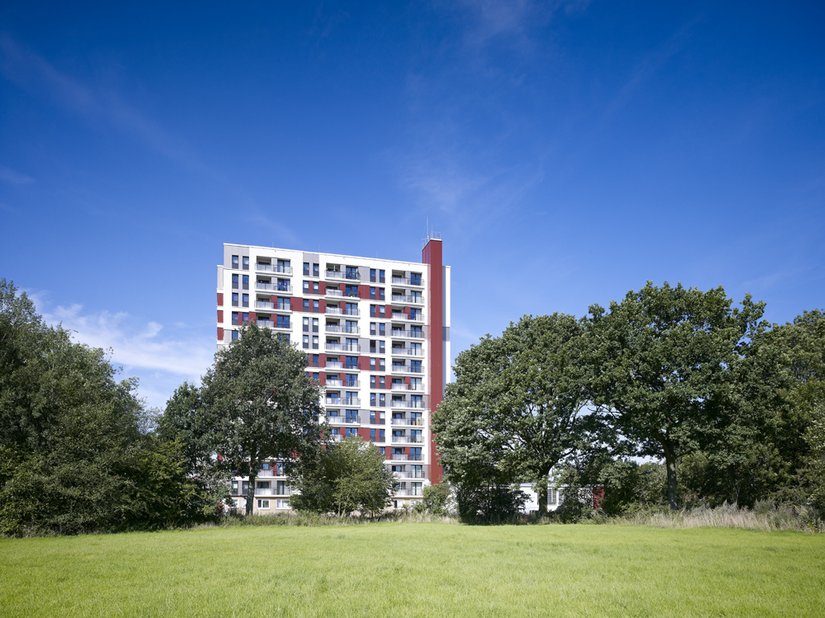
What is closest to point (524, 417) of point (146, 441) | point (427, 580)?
point (146, 441)

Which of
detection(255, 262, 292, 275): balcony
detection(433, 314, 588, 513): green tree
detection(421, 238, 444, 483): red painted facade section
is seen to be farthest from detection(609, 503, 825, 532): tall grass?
detection(255, 262, 292, 275): balcony

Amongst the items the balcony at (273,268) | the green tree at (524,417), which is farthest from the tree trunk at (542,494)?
the balcony at (273,268)

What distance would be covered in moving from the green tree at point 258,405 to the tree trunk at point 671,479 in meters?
29.2

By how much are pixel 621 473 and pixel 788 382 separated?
12.6 metres

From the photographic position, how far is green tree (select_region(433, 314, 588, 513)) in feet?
162

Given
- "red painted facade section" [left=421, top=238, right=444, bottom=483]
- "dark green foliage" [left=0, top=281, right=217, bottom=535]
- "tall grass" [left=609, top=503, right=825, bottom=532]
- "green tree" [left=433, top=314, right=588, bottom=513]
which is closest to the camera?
"tall grass" [left=609, top=503, right=825, bottom=532]

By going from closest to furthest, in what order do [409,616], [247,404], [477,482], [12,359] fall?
[409,616]
[12,359]
[477,482]
[247,404]

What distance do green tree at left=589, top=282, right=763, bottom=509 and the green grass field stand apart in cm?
1886

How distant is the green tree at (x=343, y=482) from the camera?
58156mm

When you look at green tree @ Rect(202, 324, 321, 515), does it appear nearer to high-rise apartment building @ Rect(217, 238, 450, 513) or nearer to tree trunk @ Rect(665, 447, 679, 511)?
tree trunk @ Rect(665, 447, 679, 511)

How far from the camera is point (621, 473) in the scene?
46.8 meters

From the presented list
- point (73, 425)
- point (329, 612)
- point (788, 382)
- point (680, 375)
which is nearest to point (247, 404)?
point (73, 425)

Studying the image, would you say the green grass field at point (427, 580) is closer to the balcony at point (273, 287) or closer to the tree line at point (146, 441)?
the tree line at point (146, 441)

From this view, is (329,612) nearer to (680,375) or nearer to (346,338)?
(680,375)
